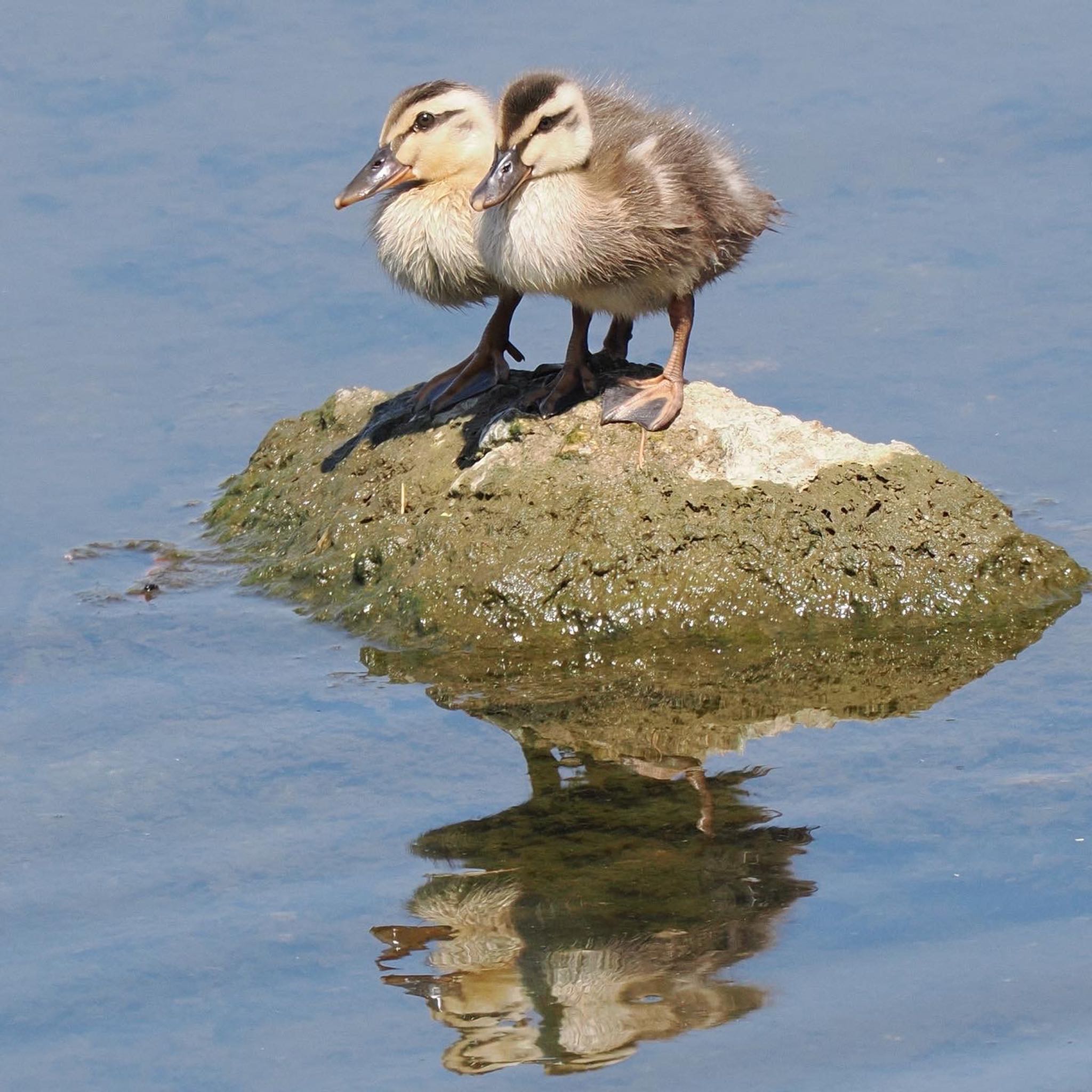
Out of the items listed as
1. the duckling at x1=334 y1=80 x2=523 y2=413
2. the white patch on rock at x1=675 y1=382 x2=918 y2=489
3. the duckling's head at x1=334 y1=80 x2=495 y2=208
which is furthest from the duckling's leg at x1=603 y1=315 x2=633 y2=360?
the duckling's head at x1=334 y1=80 x2=495 y2=208

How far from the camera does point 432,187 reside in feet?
24.3

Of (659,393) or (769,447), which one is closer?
(769,447)

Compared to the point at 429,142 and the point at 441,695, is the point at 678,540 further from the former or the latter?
the point at 429,142

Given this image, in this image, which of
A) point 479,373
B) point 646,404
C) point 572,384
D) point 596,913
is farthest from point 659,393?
point 596,913

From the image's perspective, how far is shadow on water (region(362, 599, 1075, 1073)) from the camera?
485 centimetres

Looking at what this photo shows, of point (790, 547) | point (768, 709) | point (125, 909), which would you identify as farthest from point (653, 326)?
point (125, 909)

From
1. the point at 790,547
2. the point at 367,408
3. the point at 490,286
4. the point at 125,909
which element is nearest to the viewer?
the point at 125,909

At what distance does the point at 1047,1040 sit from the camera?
15.1 feet

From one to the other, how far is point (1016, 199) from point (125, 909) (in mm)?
6765

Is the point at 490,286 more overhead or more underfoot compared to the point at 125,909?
more overhead

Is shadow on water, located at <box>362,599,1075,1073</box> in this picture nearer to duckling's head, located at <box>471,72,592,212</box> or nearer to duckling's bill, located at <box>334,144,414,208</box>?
duckling's head, located at <box>471,72,592,212</box>

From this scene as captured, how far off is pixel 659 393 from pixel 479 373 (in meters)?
0.91

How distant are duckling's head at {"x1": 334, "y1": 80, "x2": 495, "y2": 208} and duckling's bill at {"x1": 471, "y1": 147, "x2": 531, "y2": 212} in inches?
27.6

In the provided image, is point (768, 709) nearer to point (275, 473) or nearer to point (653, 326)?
point (275, 473)
